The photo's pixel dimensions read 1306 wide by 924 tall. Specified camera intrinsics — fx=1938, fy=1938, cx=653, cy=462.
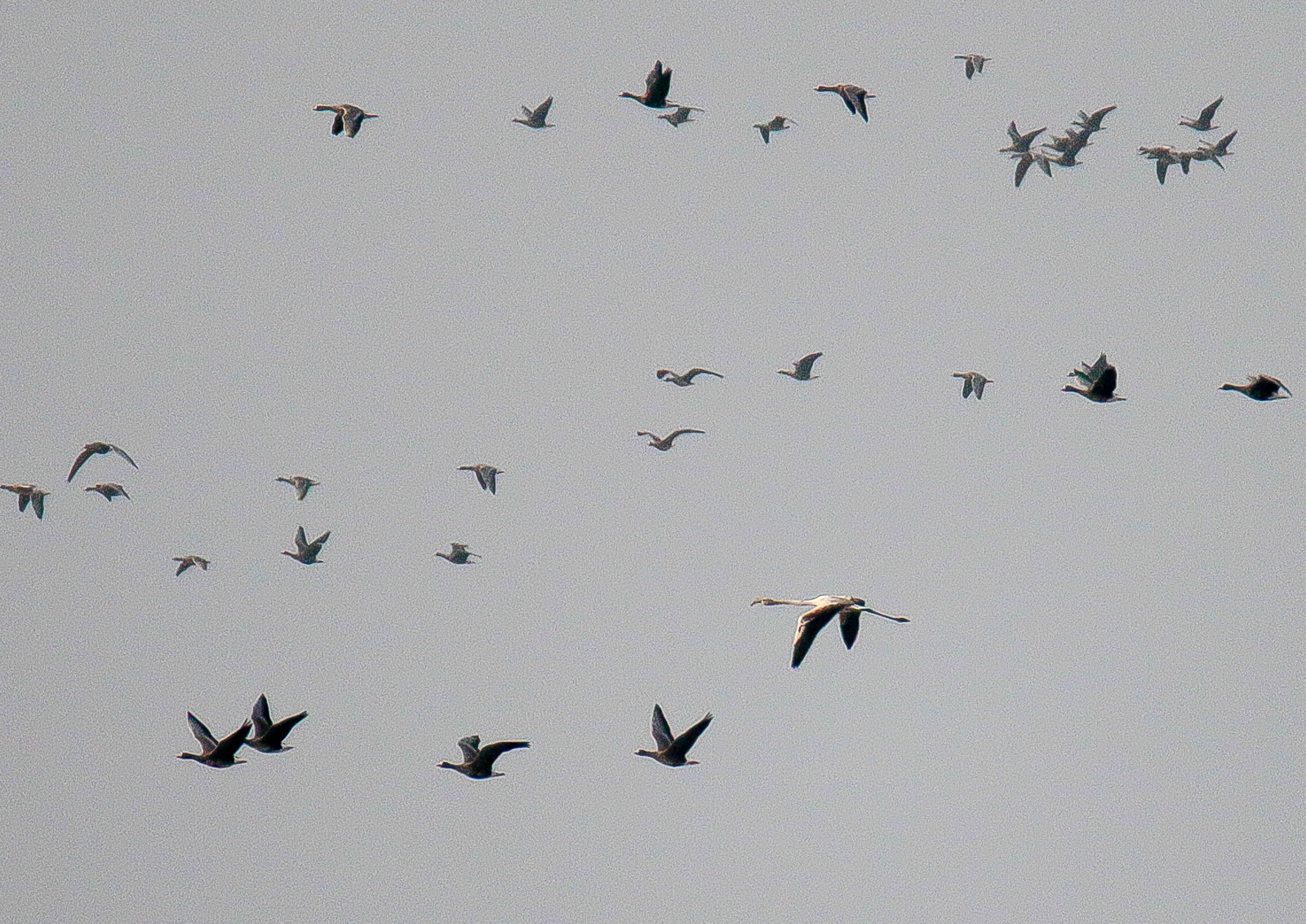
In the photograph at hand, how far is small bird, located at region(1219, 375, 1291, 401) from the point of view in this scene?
1443 inches

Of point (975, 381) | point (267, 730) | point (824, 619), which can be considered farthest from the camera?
point (975, 381)

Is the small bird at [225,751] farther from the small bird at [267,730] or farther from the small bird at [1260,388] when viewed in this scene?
the small bird at [1260,388]

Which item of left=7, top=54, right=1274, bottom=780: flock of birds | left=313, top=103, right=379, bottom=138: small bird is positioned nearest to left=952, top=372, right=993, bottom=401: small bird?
left=7, top=54, right=1274, bottom=780: flock of birds

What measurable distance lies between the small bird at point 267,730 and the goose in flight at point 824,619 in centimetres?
864

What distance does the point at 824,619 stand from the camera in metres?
31.0

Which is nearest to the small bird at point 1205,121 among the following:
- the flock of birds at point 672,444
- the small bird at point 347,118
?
the flock of birds at point 672,444

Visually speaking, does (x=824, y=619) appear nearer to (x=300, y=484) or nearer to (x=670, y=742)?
(x=670, y=742)

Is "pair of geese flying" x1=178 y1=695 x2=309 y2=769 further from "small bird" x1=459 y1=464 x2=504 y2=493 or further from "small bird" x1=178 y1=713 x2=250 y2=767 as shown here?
"small bird" x1=459 y1=464 x2=504 y2=493

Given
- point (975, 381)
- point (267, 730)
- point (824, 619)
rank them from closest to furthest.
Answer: point (824, 619), point (267, 730), point (975, 381)

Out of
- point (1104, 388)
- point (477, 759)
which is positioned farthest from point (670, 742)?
point (1104, 388)

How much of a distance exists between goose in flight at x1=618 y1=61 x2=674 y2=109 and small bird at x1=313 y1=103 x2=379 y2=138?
667cm

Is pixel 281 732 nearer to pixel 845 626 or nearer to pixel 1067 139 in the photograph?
pixel 845 626

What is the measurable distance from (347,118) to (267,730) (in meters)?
15.0

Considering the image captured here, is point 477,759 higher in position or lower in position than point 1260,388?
lower
